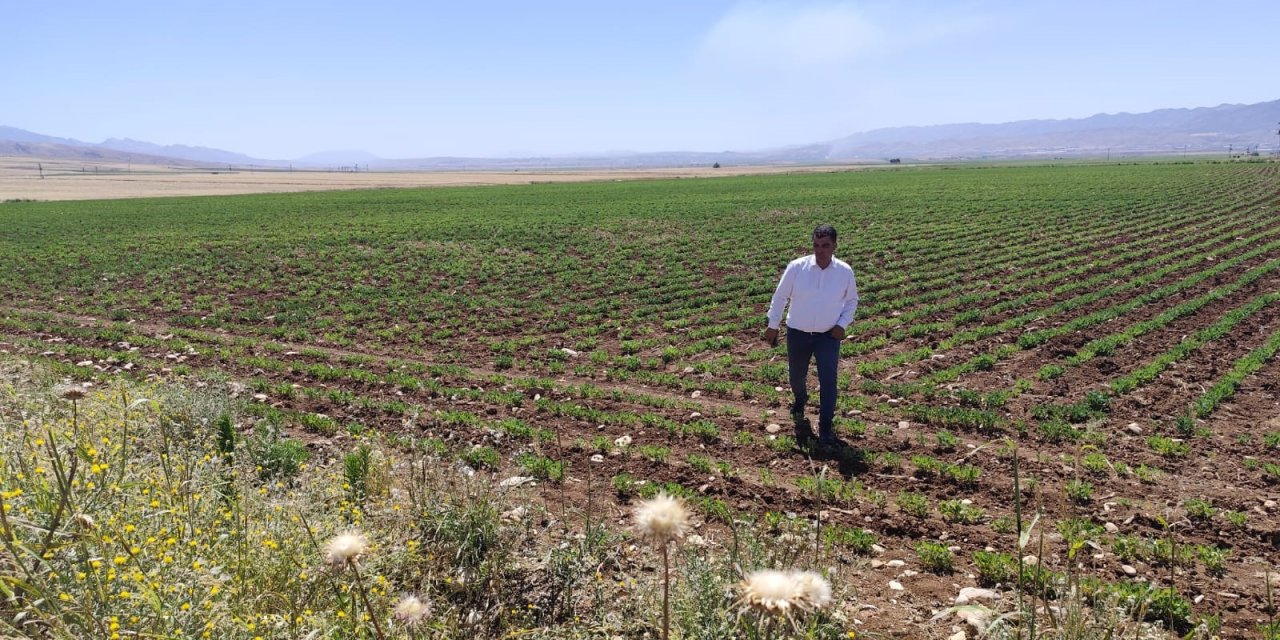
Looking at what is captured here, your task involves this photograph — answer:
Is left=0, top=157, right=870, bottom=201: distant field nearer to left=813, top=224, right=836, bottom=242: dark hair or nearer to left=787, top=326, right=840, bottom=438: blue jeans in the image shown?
left=787, top=326, right=840, bottom=438: blue jeans

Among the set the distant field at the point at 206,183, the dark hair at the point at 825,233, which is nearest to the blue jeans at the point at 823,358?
the dark hair at the point at 825,233

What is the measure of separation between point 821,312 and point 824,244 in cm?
81

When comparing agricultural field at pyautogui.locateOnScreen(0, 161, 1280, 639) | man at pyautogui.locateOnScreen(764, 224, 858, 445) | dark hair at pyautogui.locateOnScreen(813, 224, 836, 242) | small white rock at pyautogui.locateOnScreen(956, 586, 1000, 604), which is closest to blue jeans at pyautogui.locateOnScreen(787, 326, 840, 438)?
man at pyautogui.locateOnScreen(764, 224, 858, 445)

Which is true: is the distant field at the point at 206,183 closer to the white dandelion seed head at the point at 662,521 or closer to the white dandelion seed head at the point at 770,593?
the white dandelion seed head at the point at 662,521

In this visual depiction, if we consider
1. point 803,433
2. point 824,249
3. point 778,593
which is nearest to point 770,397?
point 803,433

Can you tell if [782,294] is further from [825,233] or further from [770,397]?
[770,397]

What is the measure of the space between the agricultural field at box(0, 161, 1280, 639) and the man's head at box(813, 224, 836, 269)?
2.16 metres

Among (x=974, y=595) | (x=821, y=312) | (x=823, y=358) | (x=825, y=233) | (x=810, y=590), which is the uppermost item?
(x=825, y=233)

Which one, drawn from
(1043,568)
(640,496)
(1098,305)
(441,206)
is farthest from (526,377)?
(441,206)

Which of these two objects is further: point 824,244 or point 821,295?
point 821,295

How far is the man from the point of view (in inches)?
298

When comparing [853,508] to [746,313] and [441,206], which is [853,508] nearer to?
[746,313]

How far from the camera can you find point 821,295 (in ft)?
25.0

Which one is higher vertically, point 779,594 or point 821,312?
point 779,594
